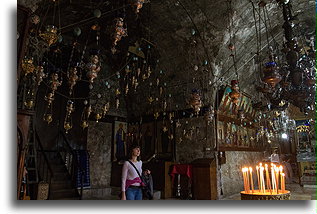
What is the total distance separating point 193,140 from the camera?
6879mm

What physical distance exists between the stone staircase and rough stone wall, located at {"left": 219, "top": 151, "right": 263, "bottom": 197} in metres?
4.09

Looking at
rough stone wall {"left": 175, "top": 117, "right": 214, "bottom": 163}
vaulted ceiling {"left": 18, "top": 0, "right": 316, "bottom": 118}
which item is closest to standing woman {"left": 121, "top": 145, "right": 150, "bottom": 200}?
vaulted ceiling {"left": 18, "top": 0, "right": 316, "bottom": 118}

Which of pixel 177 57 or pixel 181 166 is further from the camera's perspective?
pixel 177 57

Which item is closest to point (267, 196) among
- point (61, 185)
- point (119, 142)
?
point (61, 185)

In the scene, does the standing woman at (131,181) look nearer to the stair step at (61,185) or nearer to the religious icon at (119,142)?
the stair step at (61,185)

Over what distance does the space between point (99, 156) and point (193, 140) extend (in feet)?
10.5

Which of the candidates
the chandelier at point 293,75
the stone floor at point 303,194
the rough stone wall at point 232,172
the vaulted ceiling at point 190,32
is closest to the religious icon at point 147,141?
A: the vaulted ceiling at point 190,32

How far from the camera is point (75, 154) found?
7.11m

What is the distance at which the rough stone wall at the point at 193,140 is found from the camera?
6649 millimetres

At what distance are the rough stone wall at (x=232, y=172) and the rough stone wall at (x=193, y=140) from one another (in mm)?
727

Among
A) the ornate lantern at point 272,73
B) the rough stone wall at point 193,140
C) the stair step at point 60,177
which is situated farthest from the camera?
the rough stone wall at point 193,140

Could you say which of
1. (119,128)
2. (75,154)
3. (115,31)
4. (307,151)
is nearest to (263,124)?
(307,151)
